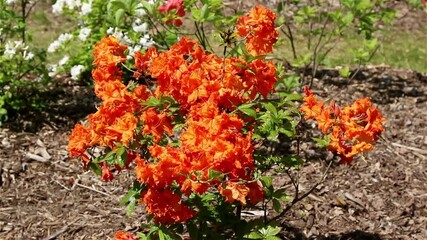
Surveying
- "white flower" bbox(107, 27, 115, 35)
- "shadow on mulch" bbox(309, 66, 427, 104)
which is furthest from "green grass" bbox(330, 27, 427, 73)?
"white flower" bbox(107, 27, 115, 35)

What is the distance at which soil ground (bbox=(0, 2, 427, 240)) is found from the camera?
12.7 feet

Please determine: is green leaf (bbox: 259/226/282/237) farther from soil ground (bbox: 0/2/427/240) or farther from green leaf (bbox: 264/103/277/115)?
soil ground (bbox: 0/2/427/240)

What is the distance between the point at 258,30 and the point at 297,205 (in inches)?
64.6

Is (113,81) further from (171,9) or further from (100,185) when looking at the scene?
(100,185)

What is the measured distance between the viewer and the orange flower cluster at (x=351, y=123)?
2645 millimetres

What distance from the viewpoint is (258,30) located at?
8.70 ft

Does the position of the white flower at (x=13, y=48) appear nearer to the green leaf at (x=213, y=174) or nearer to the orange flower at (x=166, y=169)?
the orange flower at (x=166, y=169)

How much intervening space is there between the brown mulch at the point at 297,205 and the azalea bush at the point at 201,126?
106cm

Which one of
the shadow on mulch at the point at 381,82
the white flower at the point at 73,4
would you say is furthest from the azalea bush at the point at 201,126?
the shadow on mulch at the point at 381,82

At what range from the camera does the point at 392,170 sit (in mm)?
4453

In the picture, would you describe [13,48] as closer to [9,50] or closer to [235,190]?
[9,50]

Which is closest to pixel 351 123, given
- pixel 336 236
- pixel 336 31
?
pixel 336 236

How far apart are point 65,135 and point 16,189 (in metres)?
0.70

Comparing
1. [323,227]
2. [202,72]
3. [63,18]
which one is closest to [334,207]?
[323,227]
